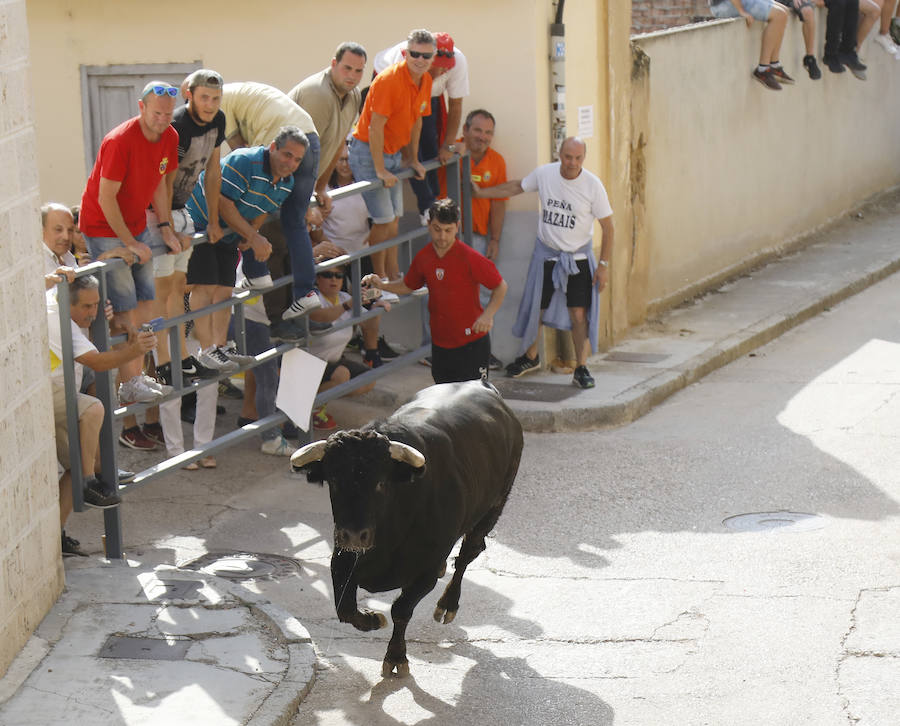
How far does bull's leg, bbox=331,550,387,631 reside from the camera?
254 inches

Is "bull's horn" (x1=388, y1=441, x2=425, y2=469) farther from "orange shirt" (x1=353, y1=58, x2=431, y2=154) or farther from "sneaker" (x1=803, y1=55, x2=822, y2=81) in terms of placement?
"sneaker" (x1=803, y1=55, x2=822, y2=81)

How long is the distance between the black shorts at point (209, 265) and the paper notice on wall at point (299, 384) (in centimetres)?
78

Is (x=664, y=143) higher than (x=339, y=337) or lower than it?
higher

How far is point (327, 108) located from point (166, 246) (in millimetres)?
2484

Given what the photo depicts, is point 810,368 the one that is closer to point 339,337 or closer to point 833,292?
point 833,292

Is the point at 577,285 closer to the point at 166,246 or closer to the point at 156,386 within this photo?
the point at 166,246

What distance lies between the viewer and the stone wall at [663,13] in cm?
1886

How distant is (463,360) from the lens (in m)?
10.0

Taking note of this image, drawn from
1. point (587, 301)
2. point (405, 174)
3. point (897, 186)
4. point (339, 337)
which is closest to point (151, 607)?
point (339, 337)

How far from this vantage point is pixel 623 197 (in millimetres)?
13414

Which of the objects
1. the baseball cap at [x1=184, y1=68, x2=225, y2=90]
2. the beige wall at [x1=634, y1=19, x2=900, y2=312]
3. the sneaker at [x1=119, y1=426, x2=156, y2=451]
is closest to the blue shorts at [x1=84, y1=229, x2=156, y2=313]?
the baseball cap at [x1=184, y1=68, x2=225, y2=90]

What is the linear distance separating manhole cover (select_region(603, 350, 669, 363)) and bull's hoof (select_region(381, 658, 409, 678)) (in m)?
6.61

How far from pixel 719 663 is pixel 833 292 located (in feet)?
31.4

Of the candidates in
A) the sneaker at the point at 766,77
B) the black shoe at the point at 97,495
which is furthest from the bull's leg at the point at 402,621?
the sneaker at the point at 766,77
